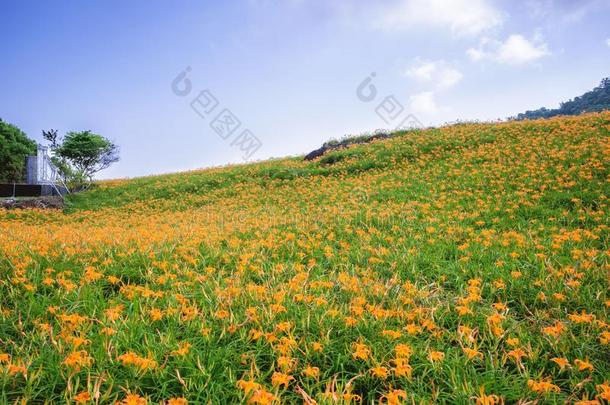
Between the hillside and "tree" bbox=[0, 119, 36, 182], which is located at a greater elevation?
"tree" bbox=[0, 119, 36, 182]

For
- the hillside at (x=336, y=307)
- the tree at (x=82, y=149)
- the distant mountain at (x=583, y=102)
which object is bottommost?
the hillside at (x=336, y=307)

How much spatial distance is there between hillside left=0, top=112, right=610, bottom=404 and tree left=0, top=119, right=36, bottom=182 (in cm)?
4201

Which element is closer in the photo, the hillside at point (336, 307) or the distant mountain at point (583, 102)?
the hillside at point (336, 307)

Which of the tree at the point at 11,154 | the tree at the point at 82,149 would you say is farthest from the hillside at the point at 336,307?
the tree at the point at 11,154

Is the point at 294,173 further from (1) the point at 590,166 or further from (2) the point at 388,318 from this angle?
(2) the point at 388,318

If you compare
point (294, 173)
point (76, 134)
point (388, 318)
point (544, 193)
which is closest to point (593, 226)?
point (544, 193)

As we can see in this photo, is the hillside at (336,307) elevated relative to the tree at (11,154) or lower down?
lower down

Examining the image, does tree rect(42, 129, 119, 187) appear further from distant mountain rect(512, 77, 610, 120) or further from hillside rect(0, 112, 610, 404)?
distant mountain rect(512, 77, 610, 120)

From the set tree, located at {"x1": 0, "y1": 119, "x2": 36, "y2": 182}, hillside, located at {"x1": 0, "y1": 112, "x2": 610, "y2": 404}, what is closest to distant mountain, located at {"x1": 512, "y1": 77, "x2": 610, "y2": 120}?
hillside, located at {"x1": 0, "y1": 112, "x2": 610, "y2": 404}

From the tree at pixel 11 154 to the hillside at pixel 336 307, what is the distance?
42006 mm

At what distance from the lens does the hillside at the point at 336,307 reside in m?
2.41

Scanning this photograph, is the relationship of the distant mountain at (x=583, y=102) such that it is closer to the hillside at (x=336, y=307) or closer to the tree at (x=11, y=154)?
the hillside at (x=336, y=307)

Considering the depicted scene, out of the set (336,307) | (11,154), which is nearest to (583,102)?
(336,307)

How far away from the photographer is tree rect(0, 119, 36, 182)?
36.9 meters
